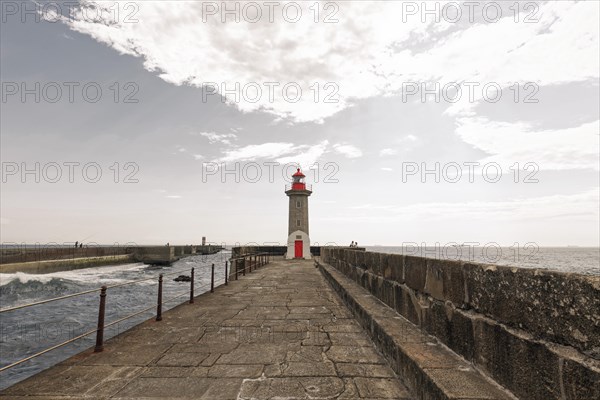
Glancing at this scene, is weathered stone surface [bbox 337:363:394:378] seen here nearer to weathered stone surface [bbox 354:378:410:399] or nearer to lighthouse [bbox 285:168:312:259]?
weathered stone surface [bbox 354:378:410:399]

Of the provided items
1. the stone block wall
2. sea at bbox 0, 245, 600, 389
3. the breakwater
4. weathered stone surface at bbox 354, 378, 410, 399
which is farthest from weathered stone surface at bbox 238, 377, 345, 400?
the breakwater

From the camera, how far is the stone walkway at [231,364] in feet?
9.76

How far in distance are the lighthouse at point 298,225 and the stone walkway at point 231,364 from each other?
21.8m

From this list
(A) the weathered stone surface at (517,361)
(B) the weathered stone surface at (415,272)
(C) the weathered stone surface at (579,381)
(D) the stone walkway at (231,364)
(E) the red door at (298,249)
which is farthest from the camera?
(E) the red door at (298,249)

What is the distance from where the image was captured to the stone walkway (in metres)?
2.97

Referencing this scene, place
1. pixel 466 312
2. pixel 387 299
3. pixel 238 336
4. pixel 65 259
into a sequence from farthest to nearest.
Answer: pixel 65 259 < pixel 387 299 < pixel 238 336 < pixel 466 312

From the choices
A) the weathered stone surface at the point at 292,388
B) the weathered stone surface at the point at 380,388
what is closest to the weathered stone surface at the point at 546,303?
the weathered stone surface at the point at 380,388

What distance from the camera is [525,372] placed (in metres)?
1.97

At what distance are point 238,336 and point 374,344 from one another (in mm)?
2028

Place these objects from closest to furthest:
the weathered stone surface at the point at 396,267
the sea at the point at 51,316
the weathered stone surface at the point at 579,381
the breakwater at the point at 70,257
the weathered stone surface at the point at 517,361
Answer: the weathered stone surface at the point at 579,381 < the weathered stone surface at the point at 517,361 < the weathered stone surface at the point at 396,267 < the sea at the point at 51,316 < the breakwater at the point at 70,257

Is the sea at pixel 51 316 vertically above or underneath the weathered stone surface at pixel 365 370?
underneath

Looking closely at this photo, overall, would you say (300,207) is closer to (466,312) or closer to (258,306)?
(258,306)

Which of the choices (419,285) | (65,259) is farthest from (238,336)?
(65,259)

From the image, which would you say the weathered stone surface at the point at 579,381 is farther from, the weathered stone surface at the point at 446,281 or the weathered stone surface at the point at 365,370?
the weathered stone surface at the point at 365,370
